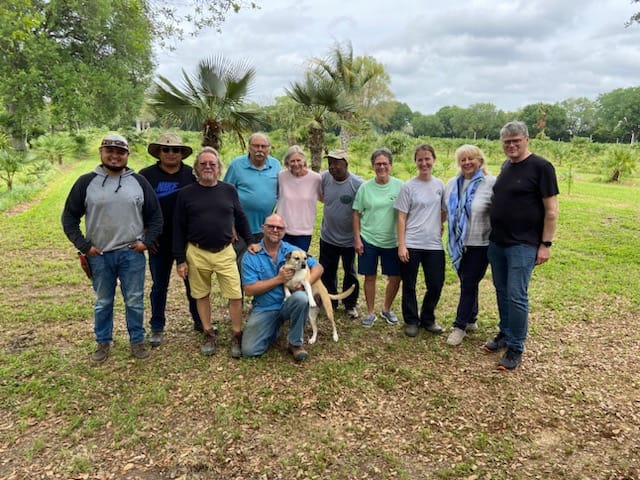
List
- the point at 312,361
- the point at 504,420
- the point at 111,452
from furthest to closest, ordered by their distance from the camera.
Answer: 1. the point at 312,361
2. the point at 504,420
3. the point at 111,452

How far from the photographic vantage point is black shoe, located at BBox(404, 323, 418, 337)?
4.50 meters

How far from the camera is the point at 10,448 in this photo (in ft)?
9.34

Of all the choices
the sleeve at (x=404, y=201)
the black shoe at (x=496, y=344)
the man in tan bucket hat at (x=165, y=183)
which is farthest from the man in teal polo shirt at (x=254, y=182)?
the black shoe at (x=496, y=344)

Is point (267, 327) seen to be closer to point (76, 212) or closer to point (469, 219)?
point (76, 212)

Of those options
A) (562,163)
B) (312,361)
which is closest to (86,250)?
(312,361)

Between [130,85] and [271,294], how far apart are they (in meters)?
18.8

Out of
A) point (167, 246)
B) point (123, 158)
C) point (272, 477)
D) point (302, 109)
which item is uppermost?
point (302, 109)

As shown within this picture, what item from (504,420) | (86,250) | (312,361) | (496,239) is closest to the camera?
(504,420)

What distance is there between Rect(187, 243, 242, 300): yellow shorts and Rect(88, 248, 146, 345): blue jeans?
1.46 feet

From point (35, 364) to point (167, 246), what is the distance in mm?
1626

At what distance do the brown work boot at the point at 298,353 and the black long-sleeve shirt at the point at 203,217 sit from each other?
123 cm

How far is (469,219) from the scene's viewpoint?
13.1 ft

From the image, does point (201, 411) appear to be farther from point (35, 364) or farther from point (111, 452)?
point (35, 364)

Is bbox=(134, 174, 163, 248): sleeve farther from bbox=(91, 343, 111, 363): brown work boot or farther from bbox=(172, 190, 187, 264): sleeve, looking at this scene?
bbox=(91, 343, 111, 363): brown work boot
